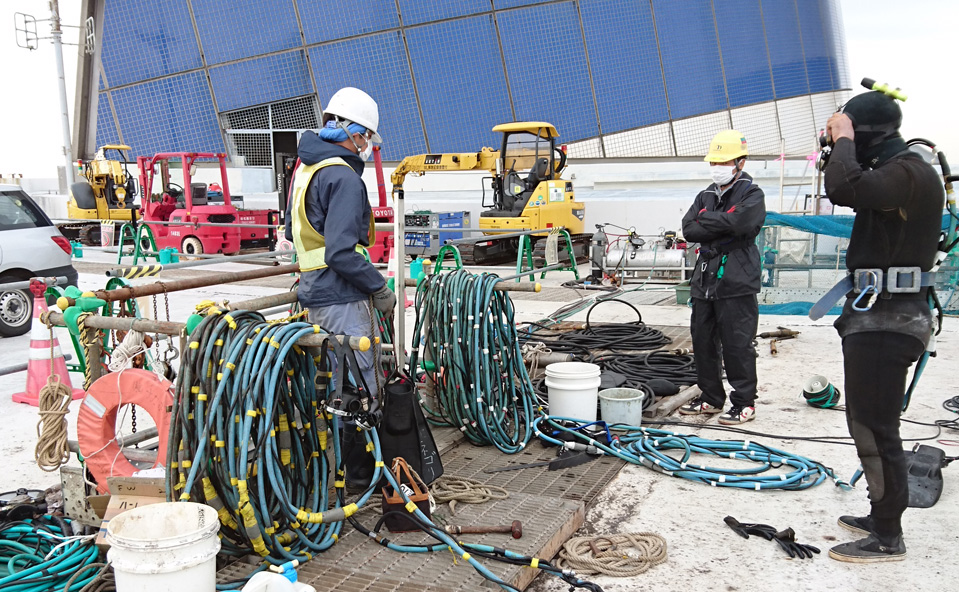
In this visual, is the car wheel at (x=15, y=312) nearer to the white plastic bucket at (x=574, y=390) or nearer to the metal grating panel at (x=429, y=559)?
the white plastic bucket at (x=574, y=390)

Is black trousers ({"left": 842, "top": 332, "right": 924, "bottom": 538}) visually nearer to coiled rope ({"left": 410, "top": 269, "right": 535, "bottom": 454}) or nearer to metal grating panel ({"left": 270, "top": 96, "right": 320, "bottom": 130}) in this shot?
coiled rope ({"left": 410, "top": 269, "right": 535, "bottom": 454})

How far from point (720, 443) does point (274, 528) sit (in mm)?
2788

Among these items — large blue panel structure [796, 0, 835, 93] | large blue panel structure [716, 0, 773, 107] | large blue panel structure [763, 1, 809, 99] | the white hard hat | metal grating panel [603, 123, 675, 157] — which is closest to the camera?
the white hard hat

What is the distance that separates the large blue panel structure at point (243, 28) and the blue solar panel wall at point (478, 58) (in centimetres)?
4

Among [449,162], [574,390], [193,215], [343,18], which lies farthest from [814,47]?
[574,390]

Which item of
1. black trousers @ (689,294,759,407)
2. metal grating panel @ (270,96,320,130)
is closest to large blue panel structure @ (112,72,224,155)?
metal grating panel @ (270,96,320,130)

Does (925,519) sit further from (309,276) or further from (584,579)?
(309,276)

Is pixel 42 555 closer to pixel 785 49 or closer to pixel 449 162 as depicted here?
pixel 449 162

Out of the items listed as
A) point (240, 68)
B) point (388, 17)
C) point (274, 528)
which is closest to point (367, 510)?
point (274, 528)

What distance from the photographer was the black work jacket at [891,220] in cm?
323

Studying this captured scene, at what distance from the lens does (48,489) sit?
414 centimetres

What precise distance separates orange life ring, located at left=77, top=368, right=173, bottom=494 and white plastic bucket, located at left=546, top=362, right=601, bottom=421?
8.03 feet

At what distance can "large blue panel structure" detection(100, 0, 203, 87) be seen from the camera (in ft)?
74.9

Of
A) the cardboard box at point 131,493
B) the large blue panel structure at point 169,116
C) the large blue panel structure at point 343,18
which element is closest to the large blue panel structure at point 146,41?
the large blue panel structure at point 169,116
